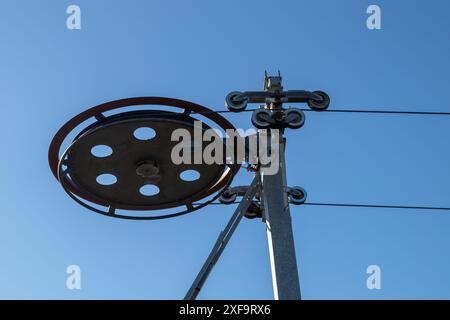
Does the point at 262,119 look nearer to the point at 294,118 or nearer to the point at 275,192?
the point at 294,118

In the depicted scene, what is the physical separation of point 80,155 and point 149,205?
1138 millimetres

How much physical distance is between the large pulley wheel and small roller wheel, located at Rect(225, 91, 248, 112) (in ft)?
0.54

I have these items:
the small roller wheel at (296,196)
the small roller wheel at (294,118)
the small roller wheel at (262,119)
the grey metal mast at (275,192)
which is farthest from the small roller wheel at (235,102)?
the small roller wheel at (296,196)

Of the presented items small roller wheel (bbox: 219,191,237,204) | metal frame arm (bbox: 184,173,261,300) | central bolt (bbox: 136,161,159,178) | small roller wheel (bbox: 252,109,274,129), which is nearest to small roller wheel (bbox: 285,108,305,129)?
small roller wheel (bbox: 252,109,274,129)

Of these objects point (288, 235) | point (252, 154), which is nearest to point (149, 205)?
point (252, 154)

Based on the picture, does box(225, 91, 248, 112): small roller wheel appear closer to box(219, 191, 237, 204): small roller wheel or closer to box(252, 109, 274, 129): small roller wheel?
box(252, 109, 274, 129): small roller wheel

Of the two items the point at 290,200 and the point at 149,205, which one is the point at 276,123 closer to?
the point at 290,200

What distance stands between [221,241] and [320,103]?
177 centimetres

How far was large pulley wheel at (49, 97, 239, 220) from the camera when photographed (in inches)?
354

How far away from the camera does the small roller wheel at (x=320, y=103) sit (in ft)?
29.3

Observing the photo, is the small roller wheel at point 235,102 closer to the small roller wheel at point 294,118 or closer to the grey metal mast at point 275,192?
the grey metal mast at point 275,192

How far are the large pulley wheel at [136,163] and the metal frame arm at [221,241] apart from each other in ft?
1.81

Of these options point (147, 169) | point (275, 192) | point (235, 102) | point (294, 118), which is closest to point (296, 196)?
point (275, 192)

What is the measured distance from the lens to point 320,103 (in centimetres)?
896
